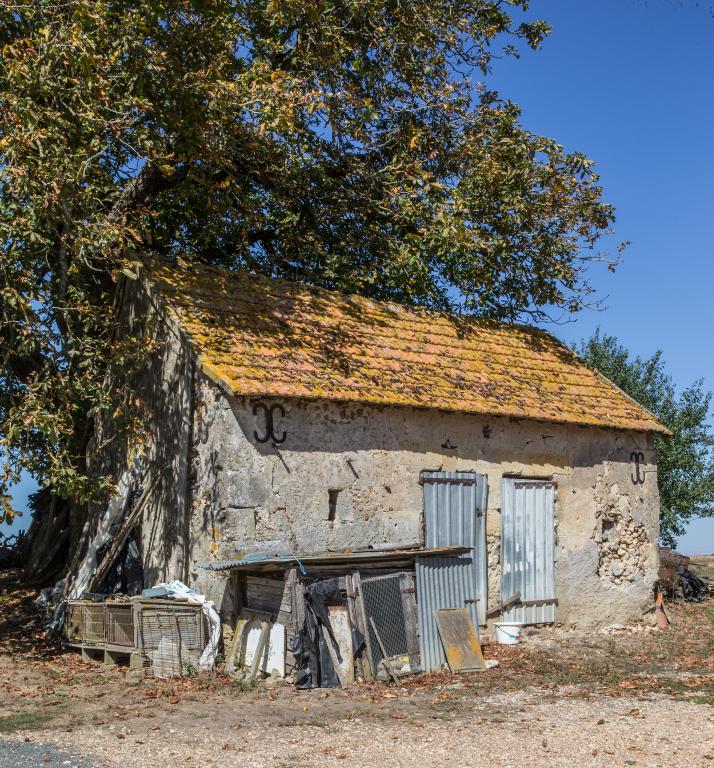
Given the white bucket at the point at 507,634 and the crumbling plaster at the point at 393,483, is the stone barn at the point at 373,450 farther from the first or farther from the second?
the white bucket at the point at 507,634

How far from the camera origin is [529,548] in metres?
13.6

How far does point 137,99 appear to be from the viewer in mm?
11492

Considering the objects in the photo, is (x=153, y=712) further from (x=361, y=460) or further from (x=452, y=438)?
(x=452, y=438)

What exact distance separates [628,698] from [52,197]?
8.50 metres

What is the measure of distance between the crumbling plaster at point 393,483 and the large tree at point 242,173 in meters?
1.70

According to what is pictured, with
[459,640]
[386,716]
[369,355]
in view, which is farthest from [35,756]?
[369,355]

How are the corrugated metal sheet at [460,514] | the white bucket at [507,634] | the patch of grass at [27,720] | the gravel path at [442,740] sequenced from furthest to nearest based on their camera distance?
the white bucket at [507,634] < the corrugated metal sheet at [460,514] < the patch of grass at [27,720] < the gravel path at [442,740]

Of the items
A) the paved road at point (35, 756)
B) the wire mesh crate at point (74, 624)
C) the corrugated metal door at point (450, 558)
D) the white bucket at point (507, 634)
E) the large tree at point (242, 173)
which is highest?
the large tree at point (242, 173)

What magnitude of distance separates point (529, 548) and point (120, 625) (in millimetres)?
Result: 6031

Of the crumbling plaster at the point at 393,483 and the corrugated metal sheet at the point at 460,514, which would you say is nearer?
the crumbling plaster at the point at 393,483

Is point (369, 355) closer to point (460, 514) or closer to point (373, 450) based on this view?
point (373, 450)

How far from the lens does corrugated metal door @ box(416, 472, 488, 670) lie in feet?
36.6

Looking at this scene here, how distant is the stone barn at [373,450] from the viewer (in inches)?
430

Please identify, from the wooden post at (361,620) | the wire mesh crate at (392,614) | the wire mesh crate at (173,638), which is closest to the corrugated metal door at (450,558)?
the wire mesh crate at (392,614)
